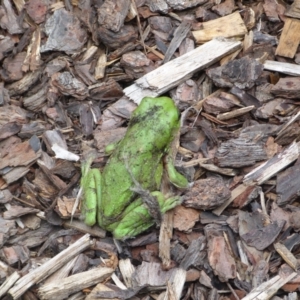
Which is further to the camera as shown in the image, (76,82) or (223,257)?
(76,82)

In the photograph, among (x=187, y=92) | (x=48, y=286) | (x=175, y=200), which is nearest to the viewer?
(x=48, y=286)

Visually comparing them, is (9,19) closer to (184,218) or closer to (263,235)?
(184,218)

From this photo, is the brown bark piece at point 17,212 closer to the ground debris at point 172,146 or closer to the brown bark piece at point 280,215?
the ground debris at point 172,146

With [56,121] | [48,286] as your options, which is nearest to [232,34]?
[56,121]

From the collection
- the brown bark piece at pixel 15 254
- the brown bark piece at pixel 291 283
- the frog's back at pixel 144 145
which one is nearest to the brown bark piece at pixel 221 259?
the brown bark piece at pixel 291 283

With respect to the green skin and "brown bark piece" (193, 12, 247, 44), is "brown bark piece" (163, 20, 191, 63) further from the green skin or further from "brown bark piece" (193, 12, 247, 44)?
the green skin

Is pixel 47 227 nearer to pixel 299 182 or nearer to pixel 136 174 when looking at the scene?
pixel 136 174

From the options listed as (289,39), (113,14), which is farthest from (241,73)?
(113,14)

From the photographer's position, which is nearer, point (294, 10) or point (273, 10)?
point (294, 10)
